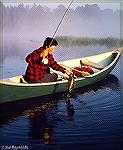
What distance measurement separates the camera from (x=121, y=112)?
7.70m

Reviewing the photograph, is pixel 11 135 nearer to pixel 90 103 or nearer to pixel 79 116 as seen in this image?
pixel 79 116

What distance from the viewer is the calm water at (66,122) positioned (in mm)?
6066

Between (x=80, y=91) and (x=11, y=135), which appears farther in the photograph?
(x=80, y=91)

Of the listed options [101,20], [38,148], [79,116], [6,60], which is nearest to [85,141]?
[38,148]

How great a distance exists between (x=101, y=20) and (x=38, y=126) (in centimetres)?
4054

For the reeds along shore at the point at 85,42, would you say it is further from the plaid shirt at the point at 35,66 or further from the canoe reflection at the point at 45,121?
the canoe reflection at the point at 45,121

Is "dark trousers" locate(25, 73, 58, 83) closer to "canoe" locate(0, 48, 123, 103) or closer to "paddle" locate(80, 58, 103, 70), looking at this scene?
"canoe" locate(0, 48, 123, 103)

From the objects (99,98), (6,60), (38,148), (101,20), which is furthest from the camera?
(101,20)

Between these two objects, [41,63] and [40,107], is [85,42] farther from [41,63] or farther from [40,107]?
[40,107]

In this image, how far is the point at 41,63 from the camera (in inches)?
336

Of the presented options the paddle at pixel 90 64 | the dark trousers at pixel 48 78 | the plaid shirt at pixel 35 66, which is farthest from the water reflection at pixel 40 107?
the paddle at pixel 90 64

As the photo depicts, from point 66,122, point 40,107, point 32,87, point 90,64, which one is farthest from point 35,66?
point 90,64

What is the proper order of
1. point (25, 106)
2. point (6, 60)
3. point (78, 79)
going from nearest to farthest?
point (25, 106), point (78, 79), point (6, 60)

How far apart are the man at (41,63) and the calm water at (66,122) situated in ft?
1.79
